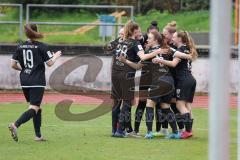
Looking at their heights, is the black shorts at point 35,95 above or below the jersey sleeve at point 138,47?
below

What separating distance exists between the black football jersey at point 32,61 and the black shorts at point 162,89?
1.96m

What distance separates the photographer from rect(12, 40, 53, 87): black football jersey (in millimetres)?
11852

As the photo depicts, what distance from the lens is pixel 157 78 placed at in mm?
12609

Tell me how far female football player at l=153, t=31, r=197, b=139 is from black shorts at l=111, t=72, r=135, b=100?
0.83m

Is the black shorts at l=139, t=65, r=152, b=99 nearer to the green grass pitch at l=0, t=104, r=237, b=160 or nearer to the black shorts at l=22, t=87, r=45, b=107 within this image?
the green grass pitch at l=0, t=104, r=237, b=160

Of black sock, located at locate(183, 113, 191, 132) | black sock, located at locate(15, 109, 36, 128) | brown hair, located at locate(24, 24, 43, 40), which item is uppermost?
brown hair, located at locate(24, 24, 43, 40)

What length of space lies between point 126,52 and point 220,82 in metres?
7.23

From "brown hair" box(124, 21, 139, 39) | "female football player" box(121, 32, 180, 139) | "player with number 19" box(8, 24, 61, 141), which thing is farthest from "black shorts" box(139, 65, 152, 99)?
"player with number 19" box(8, 24, 61, 141)

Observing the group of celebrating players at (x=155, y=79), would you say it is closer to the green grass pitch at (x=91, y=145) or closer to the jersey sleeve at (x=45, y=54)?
the jersey sleeve at (x=45, y=54)

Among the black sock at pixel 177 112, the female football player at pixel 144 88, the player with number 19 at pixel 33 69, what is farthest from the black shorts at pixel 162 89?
the player with number 19 at pixel 33 69

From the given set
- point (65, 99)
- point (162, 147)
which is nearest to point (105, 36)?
point (65, 99)

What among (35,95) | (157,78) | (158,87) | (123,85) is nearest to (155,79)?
(157,78)

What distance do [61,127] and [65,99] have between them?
22.4 feet

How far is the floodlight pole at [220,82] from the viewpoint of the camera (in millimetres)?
5518
